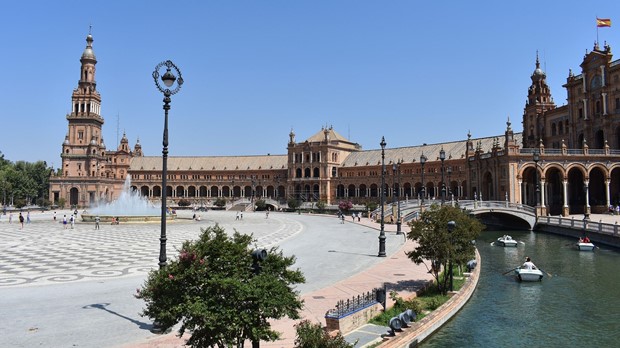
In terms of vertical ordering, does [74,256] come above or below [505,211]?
below

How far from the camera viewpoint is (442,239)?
63.4 feet

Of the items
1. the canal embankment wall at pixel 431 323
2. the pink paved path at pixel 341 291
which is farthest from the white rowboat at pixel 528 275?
the pink paved path at pixel 341 291

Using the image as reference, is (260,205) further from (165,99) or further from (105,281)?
(165,99)

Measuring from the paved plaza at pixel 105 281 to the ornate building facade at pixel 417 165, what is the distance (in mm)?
18420

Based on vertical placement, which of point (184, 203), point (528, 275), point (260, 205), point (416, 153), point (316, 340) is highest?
point (416, 153)

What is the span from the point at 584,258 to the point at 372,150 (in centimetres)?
8988

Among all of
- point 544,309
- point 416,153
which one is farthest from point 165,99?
point 416,153

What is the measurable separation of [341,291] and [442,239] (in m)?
4.78

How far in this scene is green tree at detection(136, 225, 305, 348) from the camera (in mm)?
8828

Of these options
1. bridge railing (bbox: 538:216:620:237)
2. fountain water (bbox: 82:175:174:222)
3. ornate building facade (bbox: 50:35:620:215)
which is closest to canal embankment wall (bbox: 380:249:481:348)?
ornate building facade (bbox: 50:35:620:215)

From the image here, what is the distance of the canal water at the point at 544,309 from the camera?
53.5ft

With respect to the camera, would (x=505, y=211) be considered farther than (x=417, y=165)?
No

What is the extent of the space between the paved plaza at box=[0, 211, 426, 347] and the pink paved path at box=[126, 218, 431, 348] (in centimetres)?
4

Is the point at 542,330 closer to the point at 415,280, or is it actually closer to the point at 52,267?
the point at 415,280
